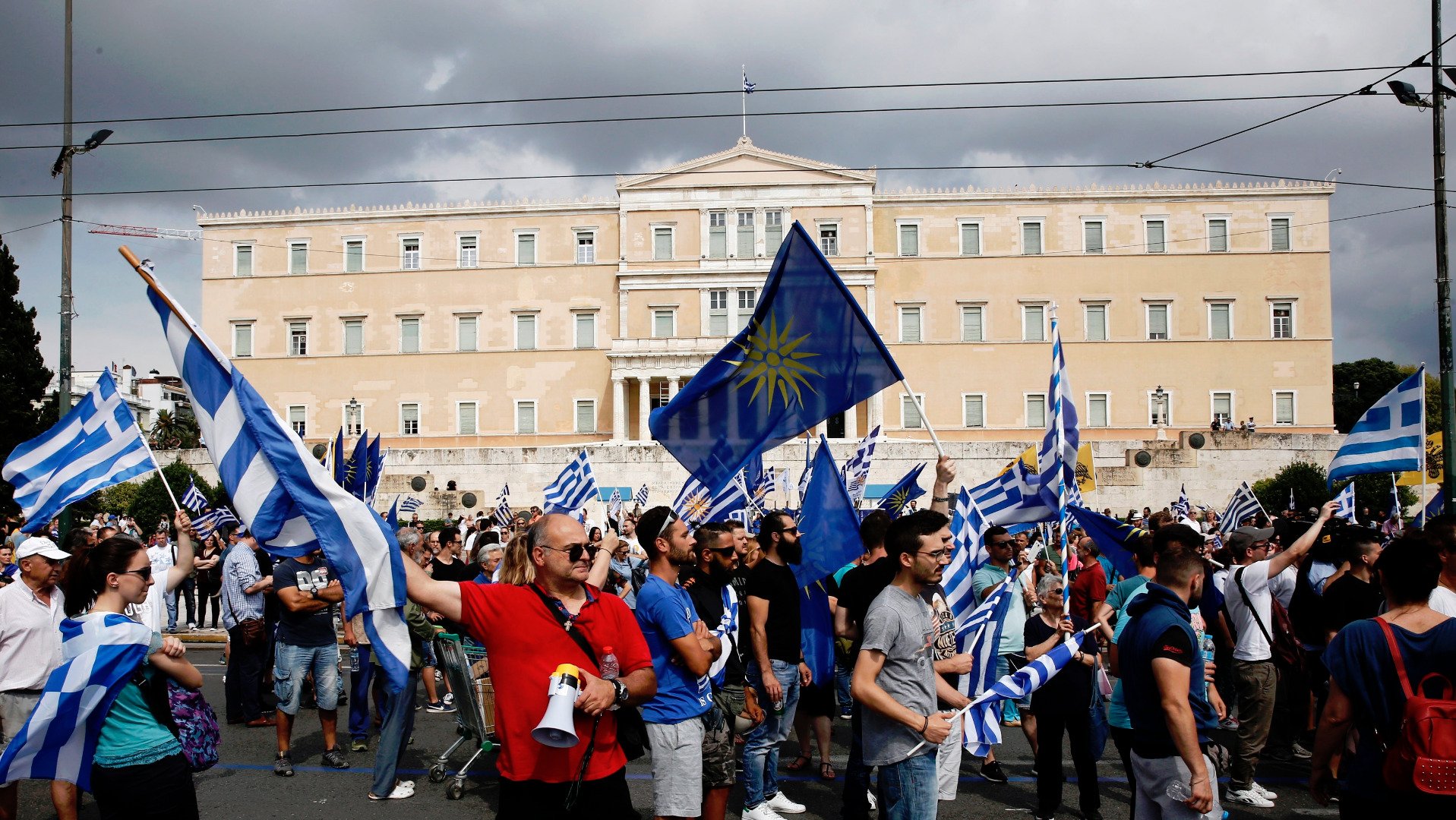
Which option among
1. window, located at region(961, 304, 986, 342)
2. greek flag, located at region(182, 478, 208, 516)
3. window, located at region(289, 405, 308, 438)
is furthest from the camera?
window, located at region(289, 405, 308, 438)

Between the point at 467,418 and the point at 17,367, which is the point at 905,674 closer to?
the point at 17,367

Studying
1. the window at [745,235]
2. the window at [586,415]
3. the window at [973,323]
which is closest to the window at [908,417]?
the window at [973,323]

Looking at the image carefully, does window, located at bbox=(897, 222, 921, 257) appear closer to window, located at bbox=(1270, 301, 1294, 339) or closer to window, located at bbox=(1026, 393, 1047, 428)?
window, located at bbox=(1026, 393, 1047, 428)

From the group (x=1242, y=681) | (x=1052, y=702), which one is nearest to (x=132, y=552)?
(x=1052, y=702)

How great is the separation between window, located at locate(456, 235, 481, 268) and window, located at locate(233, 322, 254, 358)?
34.3 ft

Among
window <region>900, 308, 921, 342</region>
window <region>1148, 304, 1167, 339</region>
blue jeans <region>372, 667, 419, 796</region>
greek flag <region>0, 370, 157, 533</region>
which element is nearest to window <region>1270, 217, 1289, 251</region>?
window <region>1148, 304, 1167, 339</region>

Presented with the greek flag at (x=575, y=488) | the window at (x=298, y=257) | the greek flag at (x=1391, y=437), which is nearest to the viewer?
the greek flag at (x=1391, y=437)

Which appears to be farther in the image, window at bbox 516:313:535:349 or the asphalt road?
window at bbox 516:313:535:349

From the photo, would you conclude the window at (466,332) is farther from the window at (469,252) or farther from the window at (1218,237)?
the window at (1218,237)

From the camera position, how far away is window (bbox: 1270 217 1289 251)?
47812 millimetres

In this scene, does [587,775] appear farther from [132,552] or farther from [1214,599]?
[1214,599]

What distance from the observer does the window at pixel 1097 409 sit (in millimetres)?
47688

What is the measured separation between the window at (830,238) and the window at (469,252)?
612 inches

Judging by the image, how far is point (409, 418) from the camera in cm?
5050
